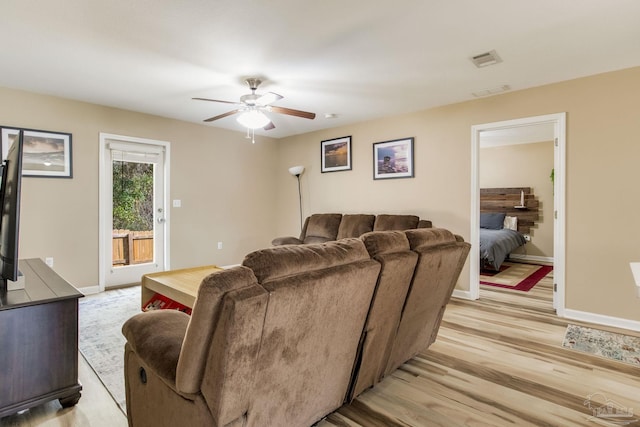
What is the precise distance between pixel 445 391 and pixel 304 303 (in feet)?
4.38

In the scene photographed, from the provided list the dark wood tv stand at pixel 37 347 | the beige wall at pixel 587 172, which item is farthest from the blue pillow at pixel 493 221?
the dark wood tv stand at pixel 37 347

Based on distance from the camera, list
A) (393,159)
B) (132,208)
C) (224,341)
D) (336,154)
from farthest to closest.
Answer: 1. (336,154)
2. (393,159)
3. (132,208)
4. (224,341)

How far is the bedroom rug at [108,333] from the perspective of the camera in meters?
2.14

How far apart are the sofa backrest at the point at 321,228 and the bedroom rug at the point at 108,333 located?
2.38 metres

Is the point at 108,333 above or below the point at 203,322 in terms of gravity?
below

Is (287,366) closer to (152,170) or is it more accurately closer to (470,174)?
(470,174)

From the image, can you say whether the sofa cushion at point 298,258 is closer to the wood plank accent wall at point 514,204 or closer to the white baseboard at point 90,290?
the white baseboard at point 90,290

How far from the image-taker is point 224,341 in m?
1.02

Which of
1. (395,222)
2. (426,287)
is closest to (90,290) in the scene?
(395,222)

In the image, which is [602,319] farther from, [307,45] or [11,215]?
[11,215]

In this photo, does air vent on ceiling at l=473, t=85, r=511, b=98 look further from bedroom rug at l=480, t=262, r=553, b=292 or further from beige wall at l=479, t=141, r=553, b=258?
beige wall at l=479, t=141, r=553, b=258

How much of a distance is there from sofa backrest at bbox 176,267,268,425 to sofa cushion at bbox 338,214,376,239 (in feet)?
11.2

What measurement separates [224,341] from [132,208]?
13.8ft

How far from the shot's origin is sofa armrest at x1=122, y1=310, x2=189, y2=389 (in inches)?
48.6
